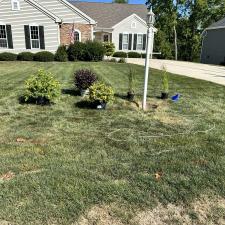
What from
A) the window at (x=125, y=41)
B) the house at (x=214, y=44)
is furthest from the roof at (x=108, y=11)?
the house at (x=214, y=44)

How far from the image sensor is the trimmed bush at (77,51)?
68.3 ft

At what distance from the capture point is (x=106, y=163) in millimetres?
3924

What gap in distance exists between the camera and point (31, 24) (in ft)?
69.5

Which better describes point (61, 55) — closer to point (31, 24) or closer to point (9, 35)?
point (31, 24)

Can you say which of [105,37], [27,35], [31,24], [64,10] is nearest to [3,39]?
[27,35]

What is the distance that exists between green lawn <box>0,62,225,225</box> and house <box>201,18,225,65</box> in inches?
934

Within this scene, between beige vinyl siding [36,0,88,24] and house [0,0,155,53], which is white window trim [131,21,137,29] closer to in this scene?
house [0,0,155,53]

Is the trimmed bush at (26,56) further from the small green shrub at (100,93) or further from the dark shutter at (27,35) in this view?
Result: the small green shrub at (100,93)

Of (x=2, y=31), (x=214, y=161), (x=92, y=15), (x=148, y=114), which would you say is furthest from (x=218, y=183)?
(x=92, y=15)

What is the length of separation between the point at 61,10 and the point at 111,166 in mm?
21613

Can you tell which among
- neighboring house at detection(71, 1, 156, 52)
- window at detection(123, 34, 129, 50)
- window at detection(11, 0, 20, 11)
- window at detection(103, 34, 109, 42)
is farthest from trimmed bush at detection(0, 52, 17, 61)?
window at detection(123, 34, 129, 50)

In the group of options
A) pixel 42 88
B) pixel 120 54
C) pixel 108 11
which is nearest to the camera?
pixel 42 88

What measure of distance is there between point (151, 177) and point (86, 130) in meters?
2.03

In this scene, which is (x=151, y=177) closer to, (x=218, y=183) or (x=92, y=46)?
(x=218, y=183)
